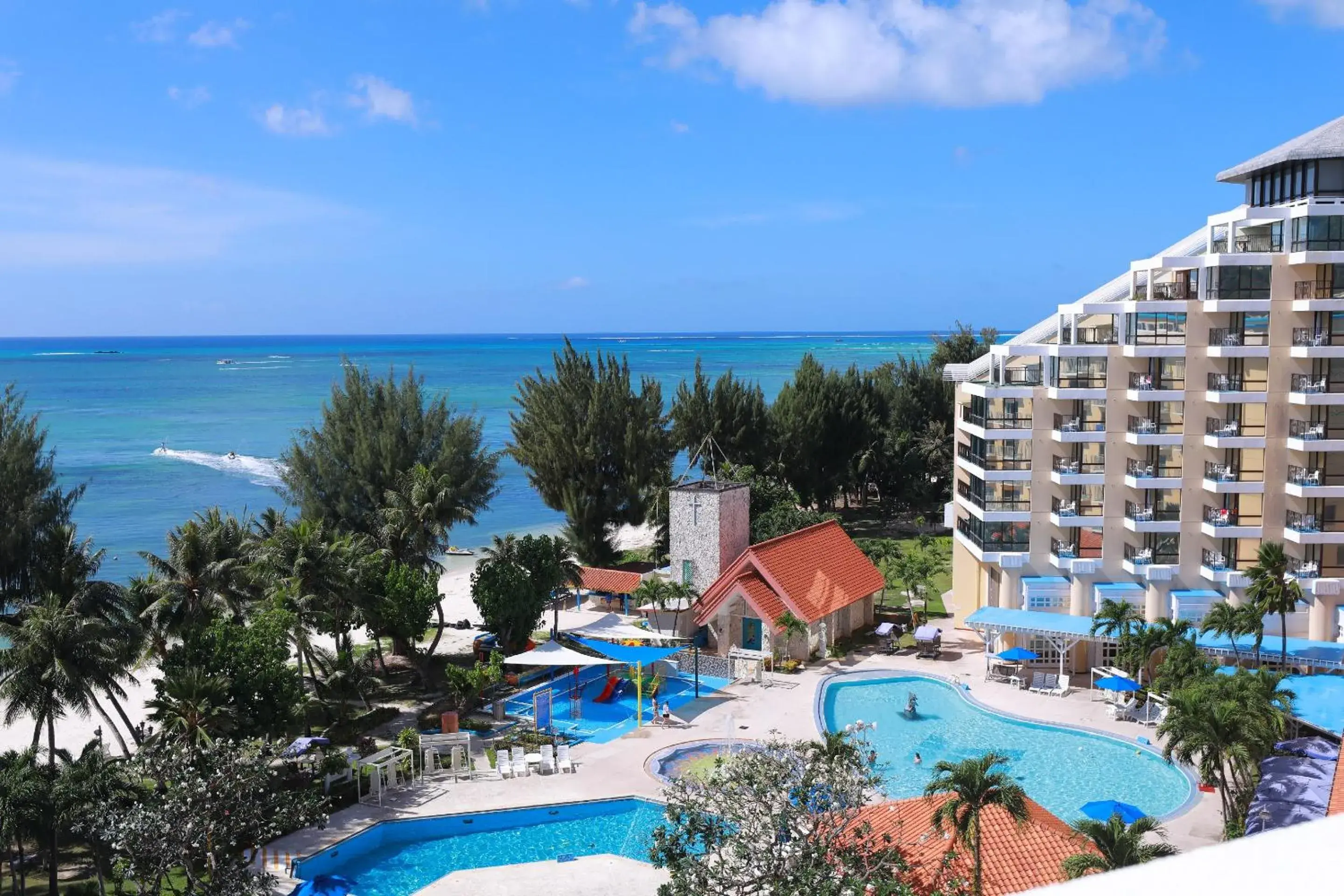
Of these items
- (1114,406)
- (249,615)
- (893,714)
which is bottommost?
(893,714)

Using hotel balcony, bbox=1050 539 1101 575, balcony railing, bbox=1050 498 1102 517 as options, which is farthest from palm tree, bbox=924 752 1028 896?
balcony railing, bbox=1050 498 1102 517

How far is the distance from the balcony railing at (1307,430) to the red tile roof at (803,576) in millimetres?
14688

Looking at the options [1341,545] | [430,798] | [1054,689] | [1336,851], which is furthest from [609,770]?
[1336,851]

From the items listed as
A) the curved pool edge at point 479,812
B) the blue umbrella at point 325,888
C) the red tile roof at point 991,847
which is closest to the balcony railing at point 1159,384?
the red tile roof at point 991,847

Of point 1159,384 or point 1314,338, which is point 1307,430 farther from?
point 1159,384

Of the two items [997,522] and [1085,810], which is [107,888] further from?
[997,522]

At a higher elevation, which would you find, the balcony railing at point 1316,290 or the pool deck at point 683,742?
the balcony railing at point 1316,290

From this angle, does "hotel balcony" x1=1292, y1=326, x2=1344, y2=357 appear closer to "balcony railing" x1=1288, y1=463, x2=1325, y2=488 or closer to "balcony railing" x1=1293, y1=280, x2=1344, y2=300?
"balcony railing" x1=1293, y1=280, x2=1344, y2=300

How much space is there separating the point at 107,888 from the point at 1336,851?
80.3 feet

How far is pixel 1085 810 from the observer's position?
903 inches

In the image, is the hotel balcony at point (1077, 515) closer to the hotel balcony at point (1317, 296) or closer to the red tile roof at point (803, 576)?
the red tile roof at point (803, 576)

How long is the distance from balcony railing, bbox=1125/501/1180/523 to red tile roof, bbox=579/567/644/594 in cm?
1891

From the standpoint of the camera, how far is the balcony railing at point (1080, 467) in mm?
36531

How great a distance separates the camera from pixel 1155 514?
117ft
